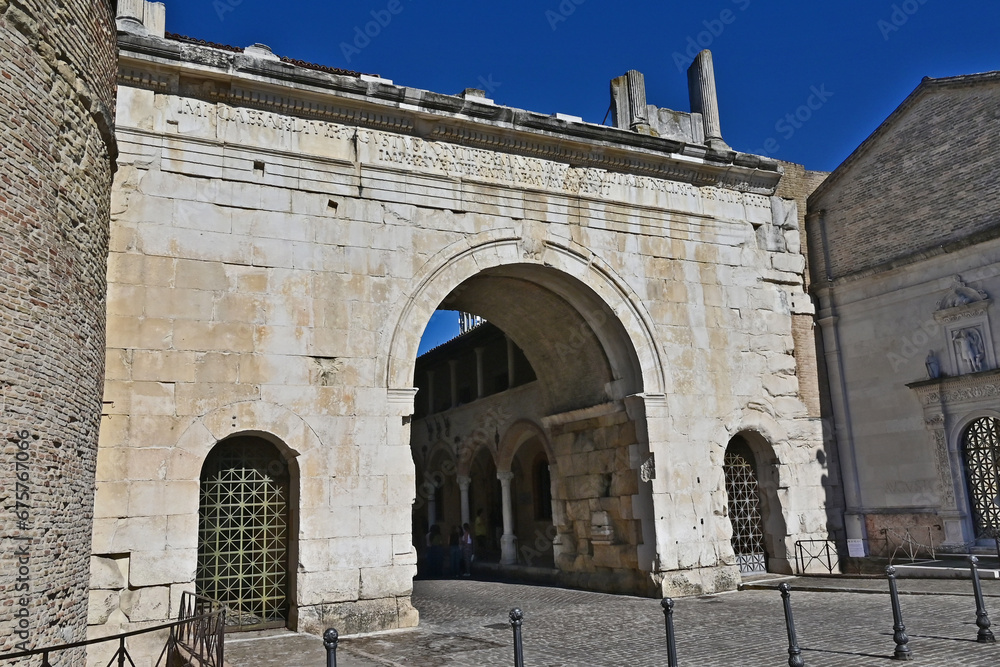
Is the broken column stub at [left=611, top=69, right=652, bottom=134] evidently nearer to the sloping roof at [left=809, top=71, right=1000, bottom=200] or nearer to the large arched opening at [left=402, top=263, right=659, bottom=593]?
the large arched opening at [left=402, top=263, right=659, bottom=593]

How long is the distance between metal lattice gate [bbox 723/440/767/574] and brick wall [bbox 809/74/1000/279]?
385cm

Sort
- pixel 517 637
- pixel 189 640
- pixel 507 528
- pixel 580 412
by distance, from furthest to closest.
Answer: pixel 507 528
pixel 580 412
pixel 189 640
pixel 517 637

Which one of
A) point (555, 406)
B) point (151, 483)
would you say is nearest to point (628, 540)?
point (555, 406)

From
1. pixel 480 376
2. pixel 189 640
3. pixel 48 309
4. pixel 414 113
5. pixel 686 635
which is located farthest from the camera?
pixel 480 376

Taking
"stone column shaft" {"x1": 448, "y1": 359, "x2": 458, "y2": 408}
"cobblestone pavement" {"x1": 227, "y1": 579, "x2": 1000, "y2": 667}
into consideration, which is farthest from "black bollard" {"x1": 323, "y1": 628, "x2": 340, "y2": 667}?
"stone column shaft" {"x1": 448, "y1": 359, "x2": 458, "y2": 408}

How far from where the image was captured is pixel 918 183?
13.2m

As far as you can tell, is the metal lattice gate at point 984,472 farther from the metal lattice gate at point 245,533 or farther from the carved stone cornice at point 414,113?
the metal lattice gate at point 245,533

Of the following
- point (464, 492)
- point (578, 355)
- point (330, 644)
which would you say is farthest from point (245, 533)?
point (464, 492)

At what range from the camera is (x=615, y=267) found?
11773mm

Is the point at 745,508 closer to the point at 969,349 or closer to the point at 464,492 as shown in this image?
the point at 969,349

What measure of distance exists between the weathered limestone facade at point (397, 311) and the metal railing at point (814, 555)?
208mm

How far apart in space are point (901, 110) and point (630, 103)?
4710 millimetres

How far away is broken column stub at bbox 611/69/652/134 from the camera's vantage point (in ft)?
41.8

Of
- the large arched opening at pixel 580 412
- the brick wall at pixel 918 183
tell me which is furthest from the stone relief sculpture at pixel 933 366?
the large arched opening at pixel 580 412
